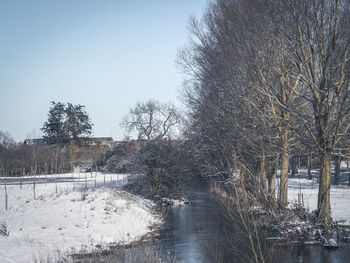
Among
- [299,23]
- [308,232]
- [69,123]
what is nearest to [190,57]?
[299,23]

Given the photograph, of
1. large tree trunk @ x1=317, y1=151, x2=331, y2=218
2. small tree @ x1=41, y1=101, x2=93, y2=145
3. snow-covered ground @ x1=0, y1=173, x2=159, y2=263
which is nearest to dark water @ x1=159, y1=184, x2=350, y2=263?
large tree trunk @ x1=317, y1=151, x2=331, y2=218

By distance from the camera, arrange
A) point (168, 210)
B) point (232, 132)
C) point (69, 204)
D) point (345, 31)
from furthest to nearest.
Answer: point (168, 210)
point (69, 204)
point (232, 132)
point (345, 31)

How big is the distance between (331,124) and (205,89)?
24.9 feet

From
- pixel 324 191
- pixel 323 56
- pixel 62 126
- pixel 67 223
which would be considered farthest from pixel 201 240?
pixel 62 126

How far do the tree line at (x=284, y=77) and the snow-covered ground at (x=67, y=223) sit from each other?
531 centimetres

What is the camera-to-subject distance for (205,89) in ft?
58.3

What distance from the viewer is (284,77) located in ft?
36.4

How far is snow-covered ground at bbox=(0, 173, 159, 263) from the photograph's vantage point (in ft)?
37.9

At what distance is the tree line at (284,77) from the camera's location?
1077 centimetres

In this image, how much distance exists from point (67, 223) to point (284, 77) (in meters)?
9.89

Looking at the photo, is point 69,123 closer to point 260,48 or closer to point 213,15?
point 213,15

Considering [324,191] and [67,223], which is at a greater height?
[324,191]

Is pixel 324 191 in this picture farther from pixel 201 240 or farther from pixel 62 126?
pixel 62 126

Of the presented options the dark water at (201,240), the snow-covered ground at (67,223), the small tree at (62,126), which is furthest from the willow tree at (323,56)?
the small tree at (62,126)
